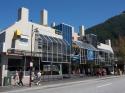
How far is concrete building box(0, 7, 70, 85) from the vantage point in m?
34.9

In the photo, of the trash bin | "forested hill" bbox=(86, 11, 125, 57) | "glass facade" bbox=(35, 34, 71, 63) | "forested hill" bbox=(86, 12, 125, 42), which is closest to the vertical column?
the trash bin

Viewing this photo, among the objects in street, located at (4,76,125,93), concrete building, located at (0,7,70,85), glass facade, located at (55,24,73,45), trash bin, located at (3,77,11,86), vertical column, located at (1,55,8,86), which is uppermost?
glass facade, located at (55,24,73,45)

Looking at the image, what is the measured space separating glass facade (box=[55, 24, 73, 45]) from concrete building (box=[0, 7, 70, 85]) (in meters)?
1.24

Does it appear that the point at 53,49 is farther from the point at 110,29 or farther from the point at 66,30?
the point at 110,29

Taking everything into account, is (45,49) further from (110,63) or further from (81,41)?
(110,63)

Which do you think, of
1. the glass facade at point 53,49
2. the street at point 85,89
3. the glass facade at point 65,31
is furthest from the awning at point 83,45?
the street at point 85,89

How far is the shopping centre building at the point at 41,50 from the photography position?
35188 mm

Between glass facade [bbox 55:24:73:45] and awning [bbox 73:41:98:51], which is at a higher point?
glass facade [bbox 55:24:73:45]

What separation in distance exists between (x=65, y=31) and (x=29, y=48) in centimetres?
1111

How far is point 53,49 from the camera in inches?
1666

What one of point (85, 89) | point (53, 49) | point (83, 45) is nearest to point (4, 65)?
point (53, 49)

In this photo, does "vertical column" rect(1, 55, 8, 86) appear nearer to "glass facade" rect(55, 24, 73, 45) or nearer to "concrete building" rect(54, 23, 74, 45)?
"glass facade" rect(55, 24, 73, 45)

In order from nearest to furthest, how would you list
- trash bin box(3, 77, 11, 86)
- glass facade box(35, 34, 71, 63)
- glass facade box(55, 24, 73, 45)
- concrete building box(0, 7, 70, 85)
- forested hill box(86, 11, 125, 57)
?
1. trash bin box(3, 77, 11, 86)
2. concrete building box(0, 7, 70, 85)
3. glass facade box(35, 34, 71, 63)
4. glass facade box(55, 24, 73, 45)
5. forested hill box(86, 11, 125, 57)

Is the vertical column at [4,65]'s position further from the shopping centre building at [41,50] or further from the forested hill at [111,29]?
the forested hill at [111,29]
